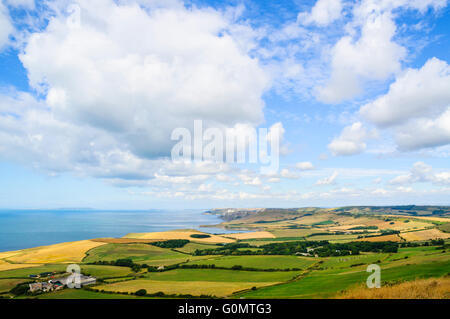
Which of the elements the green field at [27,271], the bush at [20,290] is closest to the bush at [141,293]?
the bush at [20,290]

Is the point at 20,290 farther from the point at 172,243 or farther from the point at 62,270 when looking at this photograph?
the point at 172,243

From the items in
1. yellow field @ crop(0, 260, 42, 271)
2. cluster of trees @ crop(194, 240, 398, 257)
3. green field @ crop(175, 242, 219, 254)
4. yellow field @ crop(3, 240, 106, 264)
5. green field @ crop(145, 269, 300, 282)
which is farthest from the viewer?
green field @ crop(175, 242, 219, 254)

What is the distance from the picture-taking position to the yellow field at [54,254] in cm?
8425

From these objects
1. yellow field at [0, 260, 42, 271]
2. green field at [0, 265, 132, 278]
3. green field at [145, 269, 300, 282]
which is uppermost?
green field at [145, 269, 300, 282]

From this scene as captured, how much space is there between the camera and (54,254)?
93062 millimetres

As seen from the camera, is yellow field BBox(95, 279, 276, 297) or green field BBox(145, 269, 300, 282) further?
green field BBox(145, 269, 300, 282)

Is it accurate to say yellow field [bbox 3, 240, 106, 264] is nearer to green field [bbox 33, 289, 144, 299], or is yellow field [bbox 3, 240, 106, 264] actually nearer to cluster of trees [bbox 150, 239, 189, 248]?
cluster of trees [bbox 150, 239, 189, 248]

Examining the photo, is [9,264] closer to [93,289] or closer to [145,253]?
[145,253]

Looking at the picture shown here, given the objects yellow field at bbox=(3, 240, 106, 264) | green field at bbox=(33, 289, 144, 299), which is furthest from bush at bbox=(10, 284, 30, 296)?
yellow field at bbox=(3, 240, 106, 264)

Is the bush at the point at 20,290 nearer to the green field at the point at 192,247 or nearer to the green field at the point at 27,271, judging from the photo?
the green field at the point at 27,271

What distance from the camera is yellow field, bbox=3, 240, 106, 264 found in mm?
84250

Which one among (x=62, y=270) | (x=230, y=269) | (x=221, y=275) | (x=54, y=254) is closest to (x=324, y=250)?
(x=230, y=269)
